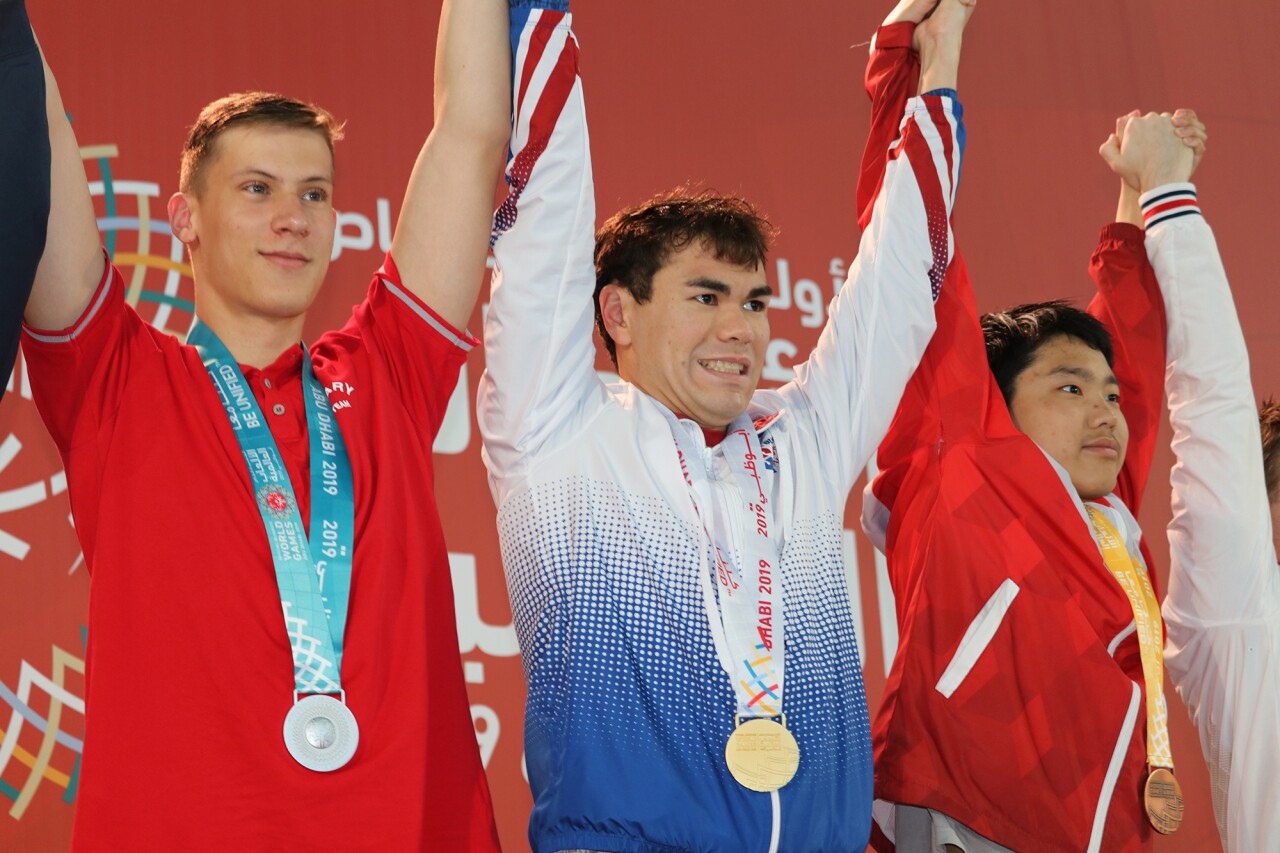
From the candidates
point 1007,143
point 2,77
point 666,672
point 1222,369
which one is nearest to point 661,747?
point 666,672

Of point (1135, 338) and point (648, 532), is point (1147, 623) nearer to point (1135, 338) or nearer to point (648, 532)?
point (1135, 338)

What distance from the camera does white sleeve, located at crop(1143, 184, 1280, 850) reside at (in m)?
2.32

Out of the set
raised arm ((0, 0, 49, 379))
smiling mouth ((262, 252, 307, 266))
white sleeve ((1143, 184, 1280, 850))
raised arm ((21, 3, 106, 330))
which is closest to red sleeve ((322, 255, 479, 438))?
smiling mouth ((262, 252, 307, 266))

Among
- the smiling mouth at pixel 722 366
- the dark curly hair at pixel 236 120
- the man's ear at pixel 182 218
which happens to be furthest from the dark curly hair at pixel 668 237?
the man's ear at pixel 182 218

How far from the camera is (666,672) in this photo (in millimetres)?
1686

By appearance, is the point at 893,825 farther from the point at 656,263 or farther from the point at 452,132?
the point at 452,132

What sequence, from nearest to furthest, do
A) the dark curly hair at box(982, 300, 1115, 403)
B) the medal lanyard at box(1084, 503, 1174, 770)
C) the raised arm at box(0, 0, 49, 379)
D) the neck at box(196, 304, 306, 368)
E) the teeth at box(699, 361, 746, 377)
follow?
the raised arm at box(0, 0, 49, 379) → the neck at box(196, 304, 306, 368) → the teeth at box(699, 361, 746, 377) → the medal lanyard at box(1084, 503, 1174, 770) → the dark curly hair at box(982, 300, 1115, 403)

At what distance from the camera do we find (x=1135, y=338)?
2.56m

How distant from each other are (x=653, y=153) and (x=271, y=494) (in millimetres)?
1552

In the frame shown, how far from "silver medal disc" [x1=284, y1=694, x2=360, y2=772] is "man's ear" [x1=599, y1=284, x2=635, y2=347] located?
68 cm

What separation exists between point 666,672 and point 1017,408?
3.13ft

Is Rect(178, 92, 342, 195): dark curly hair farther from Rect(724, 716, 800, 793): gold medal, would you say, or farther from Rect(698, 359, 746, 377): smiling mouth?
Rect(724, 716, 800, 793): gold medal

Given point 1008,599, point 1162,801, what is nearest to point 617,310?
point 1008,599

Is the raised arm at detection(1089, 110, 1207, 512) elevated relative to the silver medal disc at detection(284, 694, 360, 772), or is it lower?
elevated
